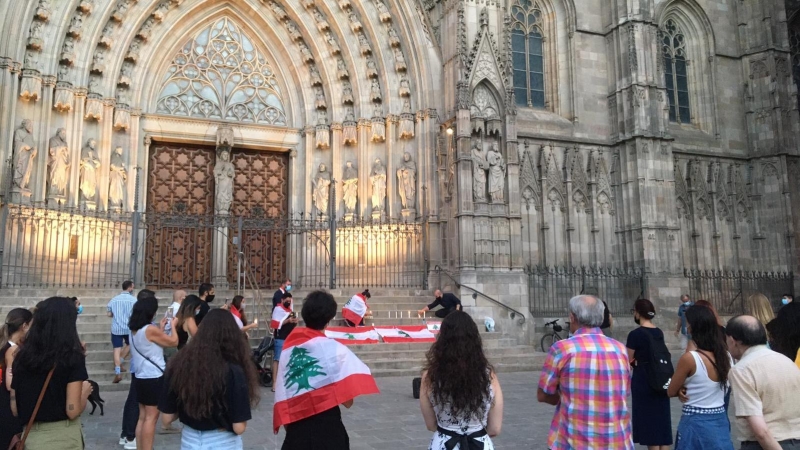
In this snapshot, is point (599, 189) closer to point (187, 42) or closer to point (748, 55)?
point (748, 55)

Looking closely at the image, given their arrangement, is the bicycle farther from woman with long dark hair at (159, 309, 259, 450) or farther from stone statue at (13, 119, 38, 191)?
woman with long dark hair at (159, 309, 259, 450)

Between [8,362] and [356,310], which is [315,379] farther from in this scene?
[356,310]

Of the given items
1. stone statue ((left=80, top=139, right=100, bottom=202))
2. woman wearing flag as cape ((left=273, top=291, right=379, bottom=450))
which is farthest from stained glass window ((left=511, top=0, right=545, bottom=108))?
woman wearing flag as cape ((left=273, top=291, right=379, bottom=450))

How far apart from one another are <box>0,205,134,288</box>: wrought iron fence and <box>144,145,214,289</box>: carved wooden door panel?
1.08 m

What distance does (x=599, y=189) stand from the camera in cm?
1920

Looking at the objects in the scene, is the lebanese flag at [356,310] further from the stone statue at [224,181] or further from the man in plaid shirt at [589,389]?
the man in plaid shirt at [589,389]

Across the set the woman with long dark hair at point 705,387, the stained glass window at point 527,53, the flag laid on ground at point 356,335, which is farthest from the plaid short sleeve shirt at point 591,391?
the stained glass window at point 527,53

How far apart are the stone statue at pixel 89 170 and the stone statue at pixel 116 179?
0.37 m

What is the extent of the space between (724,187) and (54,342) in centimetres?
2151

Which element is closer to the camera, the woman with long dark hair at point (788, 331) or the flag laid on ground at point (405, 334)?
the woman with long dark hair at point (788, 331)

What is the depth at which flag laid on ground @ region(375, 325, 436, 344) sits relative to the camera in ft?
42.0

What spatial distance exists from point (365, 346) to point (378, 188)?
18.2ft

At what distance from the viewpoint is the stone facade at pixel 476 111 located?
50.1 feet

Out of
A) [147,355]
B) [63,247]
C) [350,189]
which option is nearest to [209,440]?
[147,355]
